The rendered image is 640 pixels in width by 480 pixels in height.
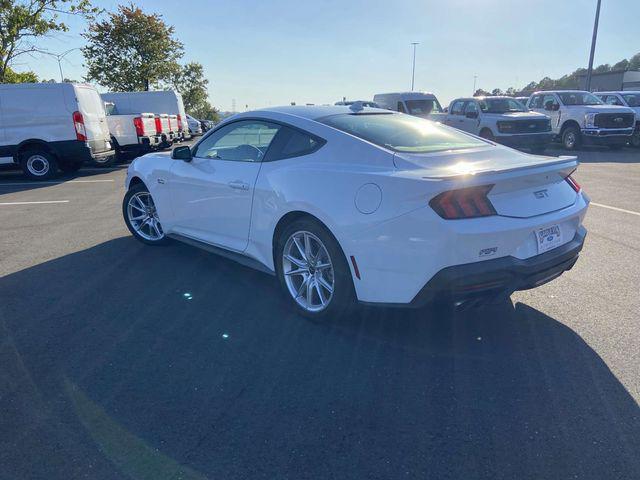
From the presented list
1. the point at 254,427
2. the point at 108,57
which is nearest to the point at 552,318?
the point at 254,427

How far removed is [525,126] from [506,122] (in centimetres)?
70

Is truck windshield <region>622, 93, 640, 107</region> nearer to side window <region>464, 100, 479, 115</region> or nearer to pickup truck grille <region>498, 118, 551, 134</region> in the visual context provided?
pickup truck grille <region>498, 118, 551, 134</region>

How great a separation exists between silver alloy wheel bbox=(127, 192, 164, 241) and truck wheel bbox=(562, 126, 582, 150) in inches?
614

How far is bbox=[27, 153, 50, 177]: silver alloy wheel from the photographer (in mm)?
12008

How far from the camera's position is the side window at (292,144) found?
3761 millimetres

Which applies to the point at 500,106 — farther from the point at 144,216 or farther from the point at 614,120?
the point at 144,216

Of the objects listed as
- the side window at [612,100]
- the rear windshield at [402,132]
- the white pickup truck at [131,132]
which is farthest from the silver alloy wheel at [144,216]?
the side window at [612,100]

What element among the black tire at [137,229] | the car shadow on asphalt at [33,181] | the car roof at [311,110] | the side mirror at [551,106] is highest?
the car roof at [311,110]

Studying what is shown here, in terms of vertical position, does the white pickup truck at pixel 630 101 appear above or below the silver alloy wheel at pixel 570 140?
above

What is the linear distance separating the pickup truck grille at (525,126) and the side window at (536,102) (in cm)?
277

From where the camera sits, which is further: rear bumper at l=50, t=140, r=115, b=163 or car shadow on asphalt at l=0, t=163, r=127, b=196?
rear bumper at l=50, t=140, r=115, b=163

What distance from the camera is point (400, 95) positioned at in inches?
767

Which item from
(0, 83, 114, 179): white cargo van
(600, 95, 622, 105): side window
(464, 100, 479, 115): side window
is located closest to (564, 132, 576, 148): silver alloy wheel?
(600, 95, 622, 105): side window

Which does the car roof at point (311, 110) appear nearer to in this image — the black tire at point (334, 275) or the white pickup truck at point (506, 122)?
the black tire at point (334, 275)
